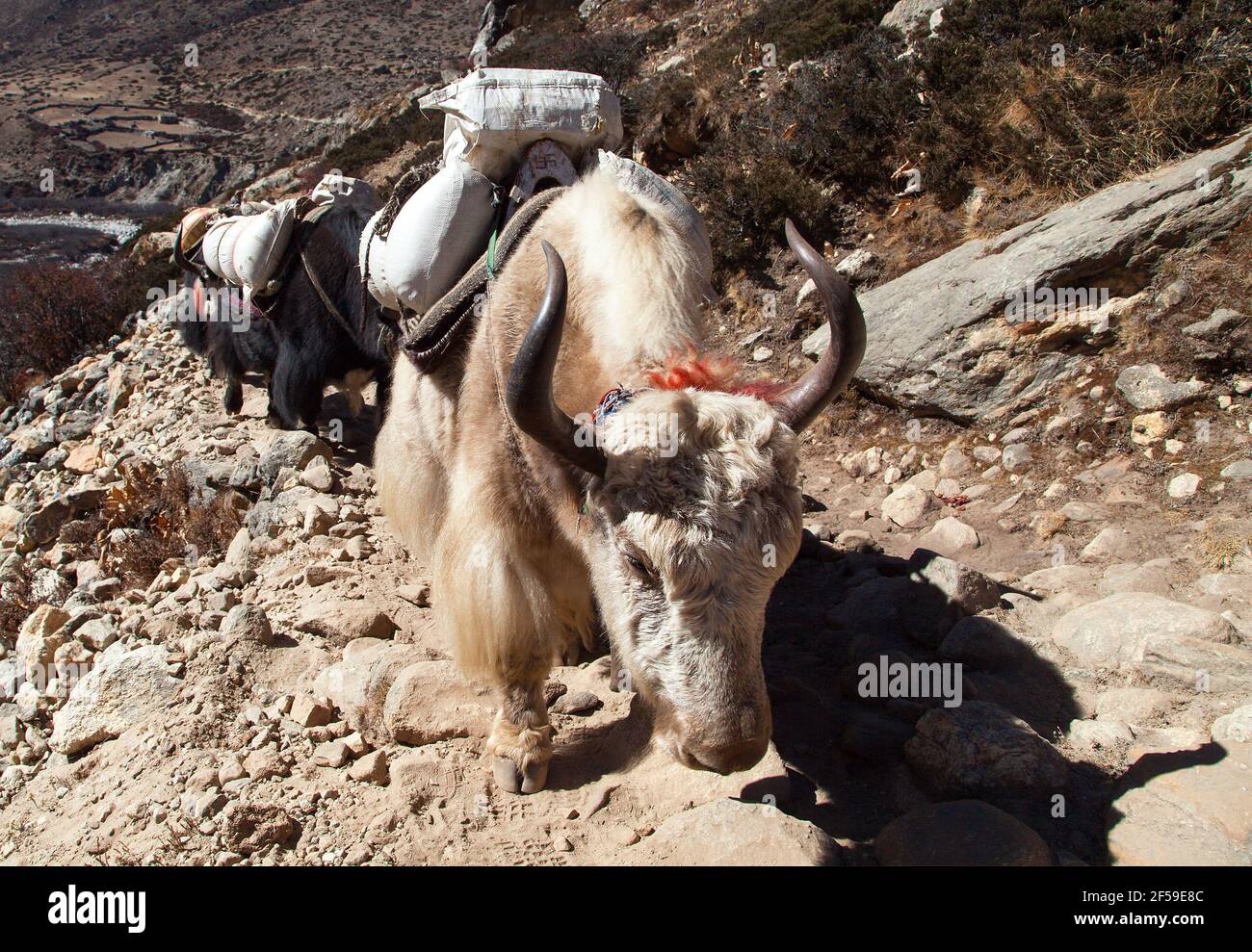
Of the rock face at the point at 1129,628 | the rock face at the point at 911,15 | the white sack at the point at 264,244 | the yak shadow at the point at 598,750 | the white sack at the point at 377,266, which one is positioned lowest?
the yak shadow at the point at 598,750

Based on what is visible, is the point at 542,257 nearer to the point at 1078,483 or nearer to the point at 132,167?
the point at 1078,483

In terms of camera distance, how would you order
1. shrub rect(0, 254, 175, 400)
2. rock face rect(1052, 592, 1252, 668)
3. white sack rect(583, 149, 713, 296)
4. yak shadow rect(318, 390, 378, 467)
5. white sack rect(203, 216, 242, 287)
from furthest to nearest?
shrub rect(0, 254, 175, 400)
white sack rect(203, 216, 242, 287)
yak shadow rect(318, 390, 378, 467)
white sack rect(583, 149, 713, 296)
rock face rect(1052, 592, 1252, 668)

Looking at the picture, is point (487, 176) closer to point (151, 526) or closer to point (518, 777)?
point (518, 777)

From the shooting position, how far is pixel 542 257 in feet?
9.00

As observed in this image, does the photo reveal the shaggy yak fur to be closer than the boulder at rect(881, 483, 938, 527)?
No

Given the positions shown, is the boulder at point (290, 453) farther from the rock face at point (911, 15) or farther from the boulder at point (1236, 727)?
the rock face at point (911, 15)

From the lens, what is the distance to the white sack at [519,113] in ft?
10.2

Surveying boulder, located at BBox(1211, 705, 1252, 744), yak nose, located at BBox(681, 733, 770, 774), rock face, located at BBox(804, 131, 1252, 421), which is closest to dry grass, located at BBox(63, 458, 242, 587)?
yak nose, located at BBox(681, 733, 770, 774)

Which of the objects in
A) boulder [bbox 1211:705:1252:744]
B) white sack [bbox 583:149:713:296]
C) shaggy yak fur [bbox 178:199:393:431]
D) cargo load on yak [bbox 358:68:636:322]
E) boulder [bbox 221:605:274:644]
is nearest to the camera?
boulder [bbox 1211:705:1252:744]

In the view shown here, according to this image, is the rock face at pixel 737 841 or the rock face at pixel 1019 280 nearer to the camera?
the rock face at pixel 737 841

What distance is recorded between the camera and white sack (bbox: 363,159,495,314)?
10.4 feet

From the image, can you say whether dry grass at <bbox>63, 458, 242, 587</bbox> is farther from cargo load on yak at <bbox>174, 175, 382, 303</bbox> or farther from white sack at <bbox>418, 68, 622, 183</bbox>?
white sack at <bbox>418, 68, 622, 183</bbox>

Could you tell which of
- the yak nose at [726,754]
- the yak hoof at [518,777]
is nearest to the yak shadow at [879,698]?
the yak nose at [726,754]
